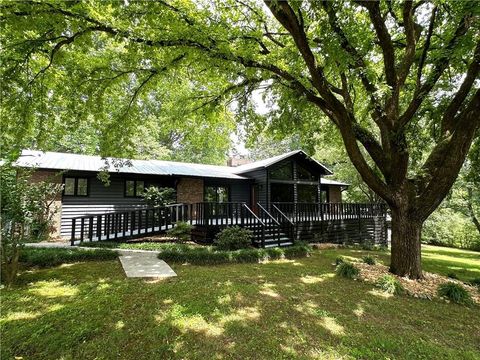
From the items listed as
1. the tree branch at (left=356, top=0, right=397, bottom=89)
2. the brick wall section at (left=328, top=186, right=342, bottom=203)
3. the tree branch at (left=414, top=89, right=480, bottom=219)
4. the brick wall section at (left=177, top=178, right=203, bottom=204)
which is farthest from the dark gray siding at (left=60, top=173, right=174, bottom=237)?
the brick wall section at (left=328, top=186, right=342, bottom=203)

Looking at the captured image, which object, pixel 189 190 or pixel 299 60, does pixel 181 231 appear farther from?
pixel 299 60

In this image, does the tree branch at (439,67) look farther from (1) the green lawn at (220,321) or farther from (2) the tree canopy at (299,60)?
(1) the green lawn at (220,321)

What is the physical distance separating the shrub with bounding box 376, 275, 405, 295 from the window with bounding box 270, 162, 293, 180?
11.1 meters

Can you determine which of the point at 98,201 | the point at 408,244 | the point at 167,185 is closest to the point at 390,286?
the point at 408,244

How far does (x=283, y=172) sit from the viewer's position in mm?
17328

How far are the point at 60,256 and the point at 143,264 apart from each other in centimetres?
235

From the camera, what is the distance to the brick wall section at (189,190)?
49.0ft

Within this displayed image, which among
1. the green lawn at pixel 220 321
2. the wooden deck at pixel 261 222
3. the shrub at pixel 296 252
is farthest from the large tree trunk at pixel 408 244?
the wooden deck at pixel 261 222

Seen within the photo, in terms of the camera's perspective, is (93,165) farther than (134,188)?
No

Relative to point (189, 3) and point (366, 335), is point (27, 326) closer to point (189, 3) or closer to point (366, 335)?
point (366, 335)

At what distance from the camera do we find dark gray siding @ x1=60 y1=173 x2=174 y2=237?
12.2 meters

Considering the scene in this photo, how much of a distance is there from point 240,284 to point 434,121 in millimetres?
8165

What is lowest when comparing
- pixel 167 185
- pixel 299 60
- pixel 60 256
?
pixel 60 256

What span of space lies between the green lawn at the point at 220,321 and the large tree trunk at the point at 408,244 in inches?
54.7
